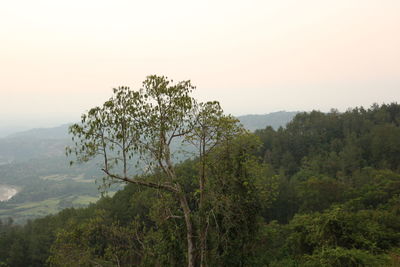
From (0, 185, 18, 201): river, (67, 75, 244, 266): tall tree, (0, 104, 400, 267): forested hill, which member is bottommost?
(0, 185, 18, 201): river

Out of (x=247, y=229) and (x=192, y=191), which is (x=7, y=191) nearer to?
(x=192, y=191)

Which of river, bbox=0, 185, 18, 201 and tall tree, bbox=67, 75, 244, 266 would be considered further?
river, bbox=0, 185, 18, 201

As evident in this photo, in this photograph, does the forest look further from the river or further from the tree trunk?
the river

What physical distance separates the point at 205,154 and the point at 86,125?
144 inches

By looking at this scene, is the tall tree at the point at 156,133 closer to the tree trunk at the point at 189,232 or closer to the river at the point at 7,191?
the tree trunk at the point at 189,232

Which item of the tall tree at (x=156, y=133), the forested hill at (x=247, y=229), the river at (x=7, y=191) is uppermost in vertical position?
the tall tree at (x=156, y=133)

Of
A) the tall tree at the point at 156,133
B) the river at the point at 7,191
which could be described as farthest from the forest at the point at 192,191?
the river at the point at 7,191

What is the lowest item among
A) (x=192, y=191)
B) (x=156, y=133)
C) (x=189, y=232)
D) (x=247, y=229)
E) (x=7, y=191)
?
(x=7, y=191)

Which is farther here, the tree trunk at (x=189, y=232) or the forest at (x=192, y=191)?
the tree trunk at (x=189, y=232)

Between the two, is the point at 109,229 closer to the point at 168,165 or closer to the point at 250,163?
the point at 168,165

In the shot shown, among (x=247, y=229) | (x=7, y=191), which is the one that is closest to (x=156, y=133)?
(x=247, y=229)

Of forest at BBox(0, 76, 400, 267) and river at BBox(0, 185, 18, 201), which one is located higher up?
forest at BBox(0, 76, 400, 267)

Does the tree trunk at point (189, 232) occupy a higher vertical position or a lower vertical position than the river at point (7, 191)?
higher

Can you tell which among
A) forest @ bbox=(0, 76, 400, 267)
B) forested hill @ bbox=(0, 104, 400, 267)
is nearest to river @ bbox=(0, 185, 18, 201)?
forested hill @ bbox=(0, 104, 400, 267)
